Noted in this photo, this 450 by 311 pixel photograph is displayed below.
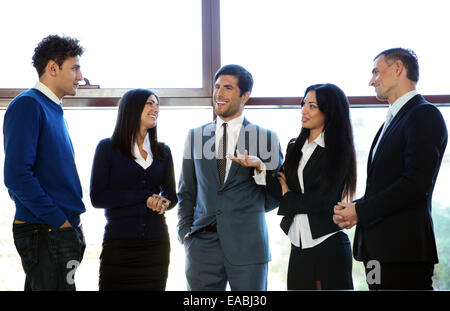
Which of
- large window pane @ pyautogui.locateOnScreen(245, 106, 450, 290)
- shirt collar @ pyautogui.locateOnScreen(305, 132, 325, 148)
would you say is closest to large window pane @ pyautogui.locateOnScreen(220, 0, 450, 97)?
large window pane @ pyautogui.locateOnScreen(245, 106, 450, 290)

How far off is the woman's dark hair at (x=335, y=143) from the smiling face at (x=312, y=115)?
0.02m

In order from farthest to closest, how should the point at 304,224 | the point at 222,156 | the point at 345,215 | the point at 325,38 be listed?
1. the point at 325,38
2. the point at 222,156
3. the point at 304,224
4. the point at 345,215

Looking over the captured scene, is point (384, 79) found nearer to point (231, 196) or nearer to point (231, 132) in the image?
point (231, 132)

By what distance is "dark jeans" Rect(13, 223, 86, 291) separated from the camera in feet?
5.85

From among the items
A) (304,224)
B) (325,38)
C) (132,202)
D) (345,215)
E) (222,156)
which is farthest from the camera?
(325,38)

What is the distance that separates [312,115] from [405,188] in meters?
0.57

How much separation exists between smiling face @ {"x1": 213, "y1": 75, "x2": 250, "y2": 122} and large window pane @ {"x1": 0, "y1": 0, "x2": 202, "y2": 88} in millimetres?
460

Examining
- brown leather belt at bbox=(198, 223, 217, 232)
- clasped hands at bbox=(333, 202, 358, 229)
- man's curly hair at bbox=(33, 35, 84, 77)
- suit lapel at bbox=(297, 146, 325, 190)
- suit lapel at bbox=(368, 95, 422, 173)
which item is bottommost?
brown leather belt at bbox=(198, 223, 217, 232)

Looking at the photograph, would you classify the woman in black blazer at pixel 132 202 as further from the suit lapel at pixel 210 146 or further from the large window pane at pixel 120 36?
the large window pane at pixel 120 36

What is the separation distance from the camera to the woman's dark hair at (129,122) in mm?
2195

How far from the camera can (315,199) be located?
2.02m

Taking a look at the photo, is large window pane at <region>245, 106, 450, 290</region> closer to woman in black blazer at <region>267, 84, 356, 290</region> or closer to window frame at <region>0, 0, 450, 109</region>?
window frame at <region>0, 0, 450, 109</region>

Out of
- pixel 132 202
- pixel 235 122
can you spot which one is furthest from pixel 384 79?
pixel 132 202

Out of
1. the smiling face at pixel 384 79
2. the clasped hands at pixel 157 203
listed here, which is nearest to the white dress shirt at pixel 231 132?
the clasped hands at pixel 157 203
